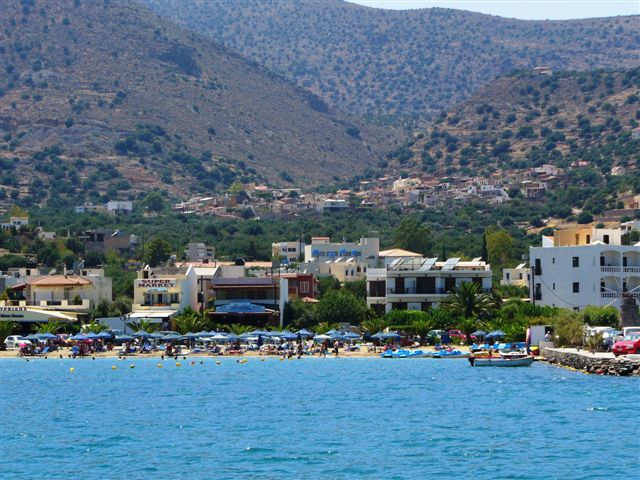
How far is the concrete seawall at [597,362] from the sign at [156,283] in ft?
117

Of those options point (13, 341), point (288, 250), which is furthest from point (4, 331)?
point (288, 250)

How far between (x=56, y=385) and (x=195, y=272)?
118 feet

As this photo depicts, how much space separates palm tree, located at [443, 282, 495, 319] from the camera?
342 feet

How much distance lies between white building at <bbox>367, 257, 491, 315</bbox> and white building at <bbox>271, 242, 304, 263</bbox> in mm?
58604

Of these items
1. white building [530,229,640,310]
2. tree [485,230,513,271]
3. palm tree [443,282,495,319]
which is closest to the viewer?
white building [530,229,640,310]

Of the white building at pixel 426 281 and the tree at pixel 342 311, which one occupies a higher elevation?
the white building at pixel 426 281

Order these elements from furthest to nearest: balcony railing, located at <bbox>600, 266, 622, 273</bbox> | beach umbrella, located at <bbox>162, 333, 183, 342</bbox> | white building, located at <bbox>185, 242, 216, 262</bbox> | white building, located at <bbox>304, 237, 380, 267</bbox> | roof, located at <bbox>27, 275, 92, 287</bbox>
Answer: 1. white building, located at <bbox>185, 242, 216, 262</bbox>
2. white building, located at <bbox>304, 237, 380, 267</bbox>
3. roof, located at <bbox>27, 275, 92, 287</bbox>
4. beach umbrella, located at <bbox>162, 333, 183, 342</bbox>
5. balcony railing, located at <bbox>600, 266, 622, 273</bbox>

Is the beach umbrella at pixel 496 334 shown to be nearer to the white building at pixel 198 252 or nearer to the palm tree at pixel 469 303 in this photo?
the palm tree at pixel 469 303

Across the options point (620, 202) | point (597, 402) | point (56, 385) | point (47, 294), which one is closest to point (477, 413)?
point (597, 402)

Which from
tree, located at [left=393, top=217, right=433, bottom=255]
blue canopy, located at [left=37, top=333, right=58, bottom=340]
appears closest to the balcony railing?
blue canopy, located at [left=37, top=333, right=58, bottom=340]

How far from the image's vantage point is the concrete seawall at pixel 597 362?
7500cm

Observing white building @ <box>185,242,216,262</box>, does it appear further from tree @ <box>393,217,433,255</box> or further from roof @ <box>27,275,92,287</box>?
roof @ <box>27,275,92,287</box>

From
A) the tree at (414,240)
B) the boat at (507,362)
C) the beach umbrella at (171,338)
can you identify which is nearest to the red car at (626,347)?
the boat at (507,362)

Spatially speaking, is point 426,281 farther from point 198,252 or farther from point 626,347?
point 198,252
